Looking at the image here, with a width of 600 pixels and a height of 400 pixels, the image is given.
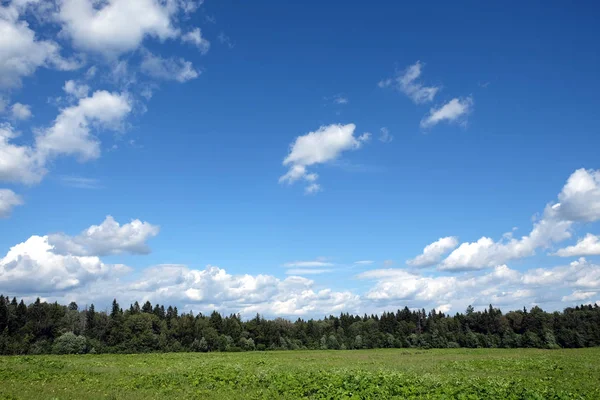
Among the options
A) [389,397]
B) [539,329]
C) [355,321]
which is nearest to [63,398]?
[389,397]

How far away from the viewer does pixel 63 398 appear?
66.7 ft

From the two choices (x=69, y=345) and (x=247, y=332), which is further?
(x=247, y=332)

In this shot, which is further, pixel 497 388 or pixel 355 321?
pixel 355 321

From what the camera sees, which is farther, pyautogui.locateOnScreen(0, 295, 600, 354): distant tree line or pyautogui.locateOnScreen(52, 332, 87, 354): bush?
pyautogui.locateOnScreen(0, 295, 600, 354): distant tree line

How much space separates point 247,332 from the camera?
4311 inches

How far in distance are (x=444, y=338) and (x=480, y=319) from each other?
19318 mm

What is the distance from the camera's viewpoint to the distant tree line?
8725 centimetres

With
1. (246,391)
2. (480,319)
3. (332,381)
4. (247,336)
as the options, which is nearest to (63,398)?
(246,391)

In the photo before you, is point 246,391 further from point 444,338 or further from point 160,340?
point 444,338

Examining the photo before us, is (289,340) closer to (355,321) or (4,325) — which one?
(355,321)

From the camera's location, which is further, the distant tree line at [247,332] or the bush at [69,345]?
the distant tree line at [247,332]

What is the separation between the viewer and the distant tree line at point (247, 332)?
286ft

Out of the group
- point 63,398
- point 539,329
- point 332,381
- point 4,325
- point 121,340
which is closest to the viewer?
point 63,398

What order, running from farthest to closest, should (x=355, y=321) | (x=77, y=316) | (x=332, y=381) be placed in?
(x=355, y=321)
(x=77, y=316)
(x=332, y=381)
